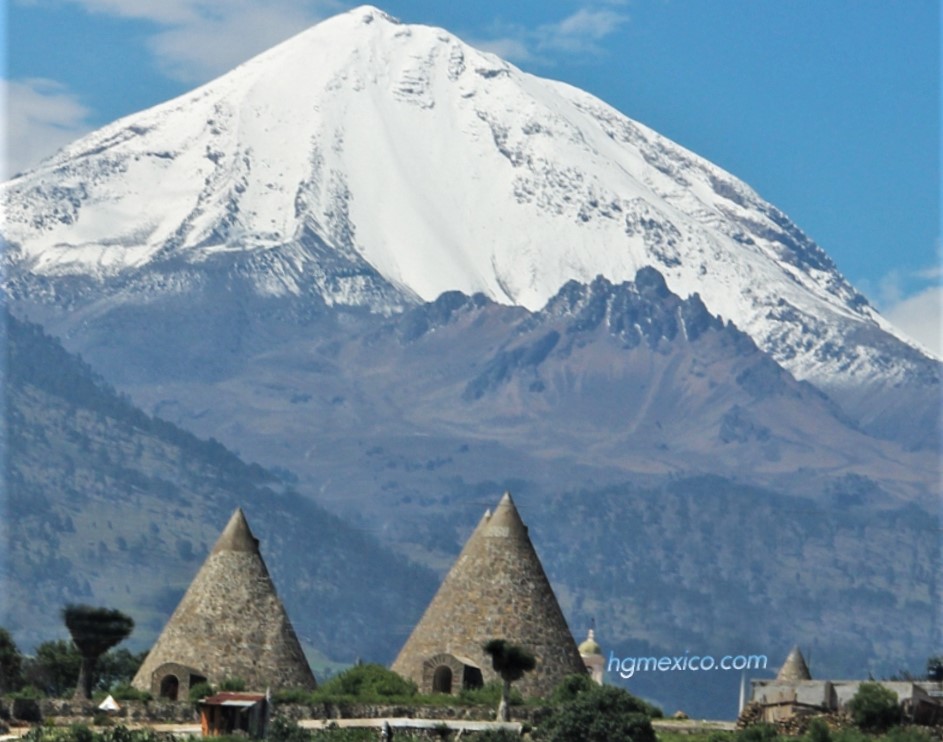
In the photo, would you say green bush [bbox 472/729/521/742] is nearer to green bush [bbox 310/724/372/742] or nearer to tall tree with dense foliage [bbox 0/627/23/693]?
green bush [bbox 310/724/372/742]

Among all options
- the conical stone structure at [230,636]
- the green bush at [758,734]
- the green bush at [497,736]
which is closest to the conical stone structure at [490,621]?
the conical stone structure at [230,636]

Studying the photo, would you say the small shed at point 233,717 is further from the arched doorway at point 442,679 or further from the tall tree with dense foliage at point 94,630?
the tall tree with dense foliage at point 94,630

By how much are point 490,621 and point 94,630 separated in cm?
1130

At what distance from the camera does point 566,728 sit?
72750 mm

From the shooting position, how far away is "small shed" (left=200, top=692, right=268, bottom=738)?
7044 cm

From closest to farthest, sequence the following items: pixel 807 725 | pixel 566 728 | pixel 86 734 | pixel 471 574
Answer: pixel 86 734 → pixel 566 728 → pixel 807 725 → pixel 471 574

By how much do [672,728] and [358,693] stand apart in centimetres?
848

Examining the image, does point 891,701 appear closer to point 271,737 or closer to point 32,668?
point 271,737

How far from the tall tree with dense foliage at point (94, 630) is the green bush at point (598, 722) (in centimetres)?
1583

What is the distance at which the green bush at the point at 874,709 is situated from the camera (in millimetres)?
78938

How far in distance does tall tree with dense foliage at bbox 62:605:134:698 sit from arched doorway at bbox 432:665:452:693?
29.3ft

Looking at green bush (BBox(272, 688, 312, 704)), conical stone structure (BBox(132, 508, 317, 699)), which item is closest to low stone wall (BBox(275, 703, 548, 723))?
green bush (BBox(272, 688, 312, 704))

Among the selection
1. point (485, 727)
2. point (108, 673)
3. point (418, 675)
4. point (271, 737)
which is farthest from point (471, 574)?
point (108, 673)

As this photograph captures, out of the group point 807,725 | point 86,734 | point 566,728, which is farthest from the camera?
point 807,725
